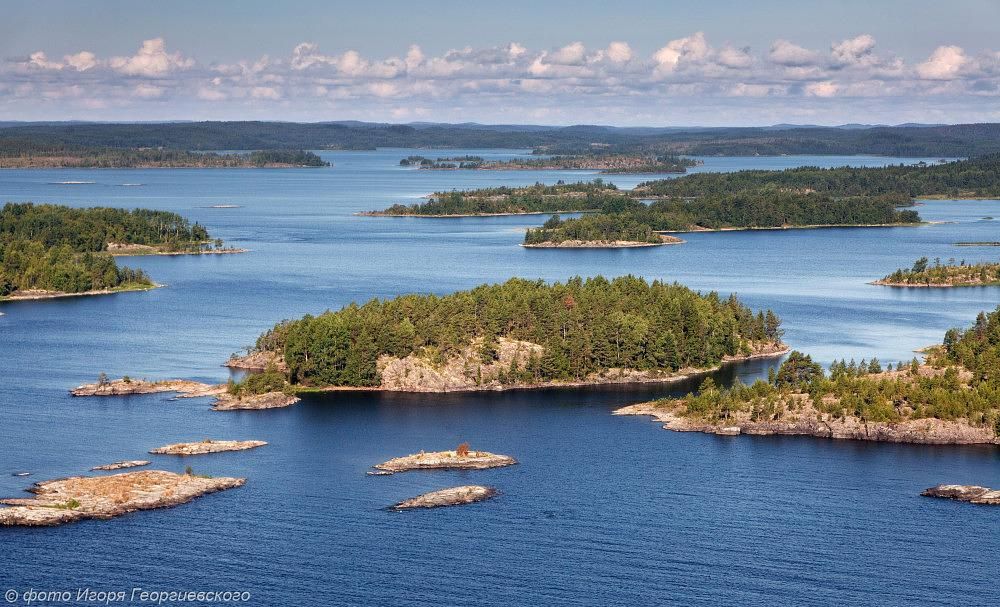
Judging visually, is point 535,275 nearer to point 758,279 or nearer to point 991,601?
point 758,279

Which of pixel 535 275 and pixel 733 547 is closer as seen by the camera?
pixel 733 547

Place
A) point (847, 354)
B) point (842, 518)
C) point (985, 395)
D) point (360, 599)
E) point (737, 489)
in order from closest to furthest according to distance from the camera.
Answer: point (360, 599), point (842, 518), point (737, 489), point (985, 395), point (847, 354)

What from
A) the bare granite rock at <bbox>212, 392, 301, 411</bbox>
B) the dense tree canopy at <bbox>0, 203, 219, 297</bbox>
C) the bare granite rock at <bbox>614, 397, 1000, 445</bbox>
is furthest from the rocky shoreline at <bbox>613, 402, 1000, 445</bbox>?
the dense tree canopy at <bbox>0, 203, 219, 297</bbox>

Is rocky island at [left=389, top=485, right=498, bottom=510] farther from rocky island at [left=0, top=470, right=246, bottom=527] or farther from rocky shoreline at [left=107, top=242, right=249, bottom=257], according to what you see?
rocky shoreline at [left=107, top=242, right=249, bottom=257]

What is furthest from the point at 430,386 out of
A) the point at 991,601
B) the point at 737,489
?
the point at 991,601

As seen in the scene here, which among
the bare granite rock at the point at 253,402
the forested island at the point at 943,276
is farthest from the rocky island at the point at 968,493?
the forested island at the point at 943,276
